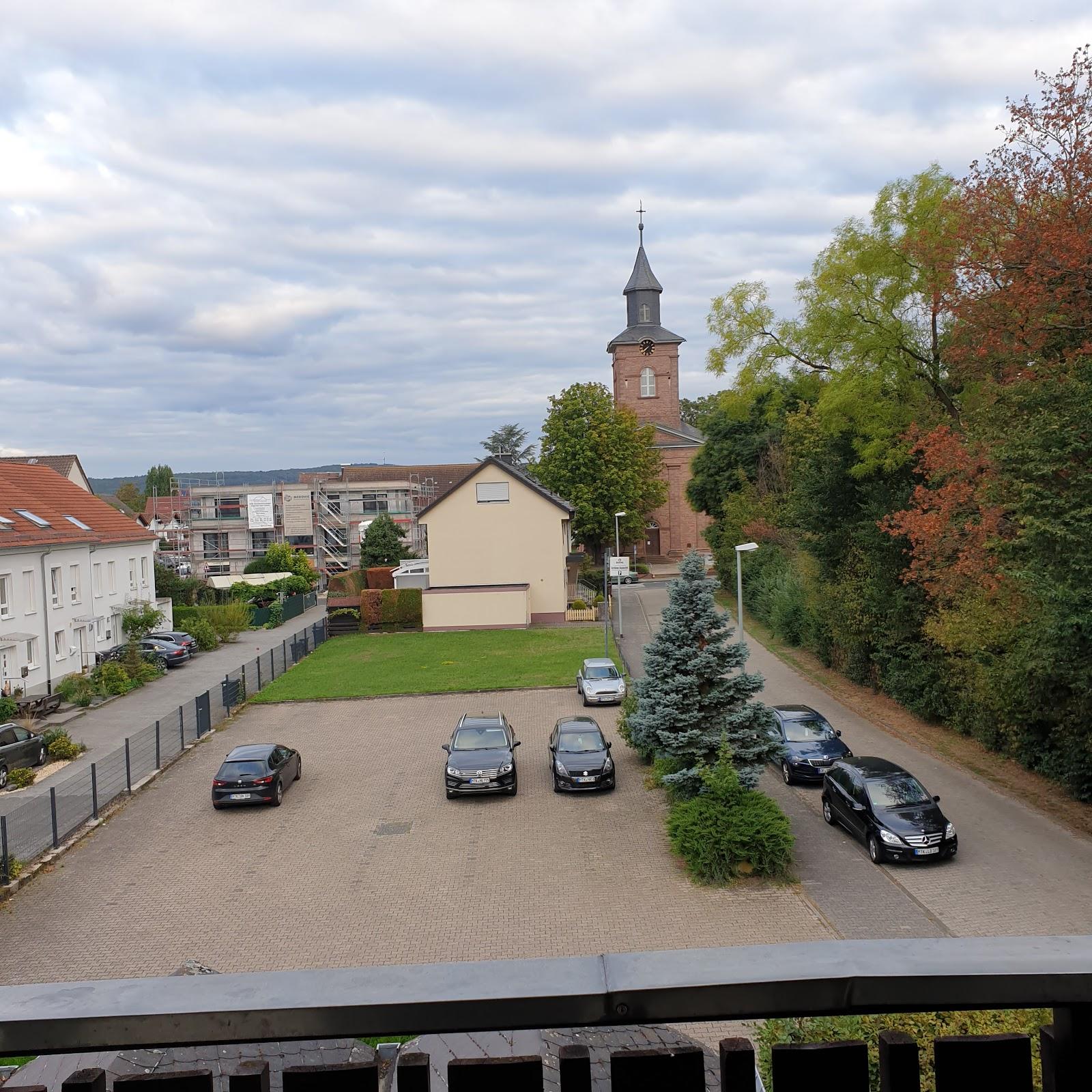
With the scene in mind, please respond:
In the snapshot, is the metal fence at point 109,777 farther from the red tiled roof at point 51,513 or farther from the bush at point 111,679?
the red tiled roof at point 51,513

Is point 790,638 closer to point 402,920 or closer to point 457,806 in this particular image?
point 457,806

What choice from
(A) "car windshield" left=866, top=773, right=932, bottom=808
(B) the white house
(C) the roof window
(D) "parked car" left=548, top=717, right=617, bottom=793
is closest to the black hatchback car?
(A) "car windshield" left=866, top=773, right=932, bottom=808

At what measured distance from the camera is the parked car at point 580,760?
71.6ft

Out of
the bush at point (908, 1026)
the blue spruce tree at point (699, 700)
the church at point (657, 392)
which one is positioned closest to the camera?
the bush at point (908, 1026)

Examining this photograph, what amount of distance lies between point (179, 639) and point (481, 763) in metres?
26.9

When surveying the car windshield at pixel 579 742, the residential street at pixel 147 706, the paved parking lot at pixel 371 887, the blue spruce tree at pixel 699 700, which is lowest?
the paved parking lot at pixel 371 887

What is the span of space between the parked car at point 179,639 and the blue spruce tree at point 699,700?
30.7 metres

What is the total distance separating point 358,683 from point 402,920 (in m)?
21.3

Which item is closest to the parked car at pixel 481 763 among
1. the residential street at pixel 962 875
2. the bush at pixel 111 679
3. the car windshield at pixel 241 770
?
the car windshield at pixel 241 770

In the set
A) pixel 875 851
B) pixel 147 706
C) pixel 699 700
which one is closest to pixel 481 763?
pixel 699 700

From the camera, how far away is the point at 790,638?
41.6 metres

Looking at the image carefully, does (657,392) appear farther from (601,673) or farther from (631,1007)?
(631,1007)

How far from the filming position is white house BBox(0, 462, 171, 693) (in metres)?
32.9

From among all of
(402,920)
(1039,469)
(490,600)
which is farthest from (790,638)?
(402,920)
